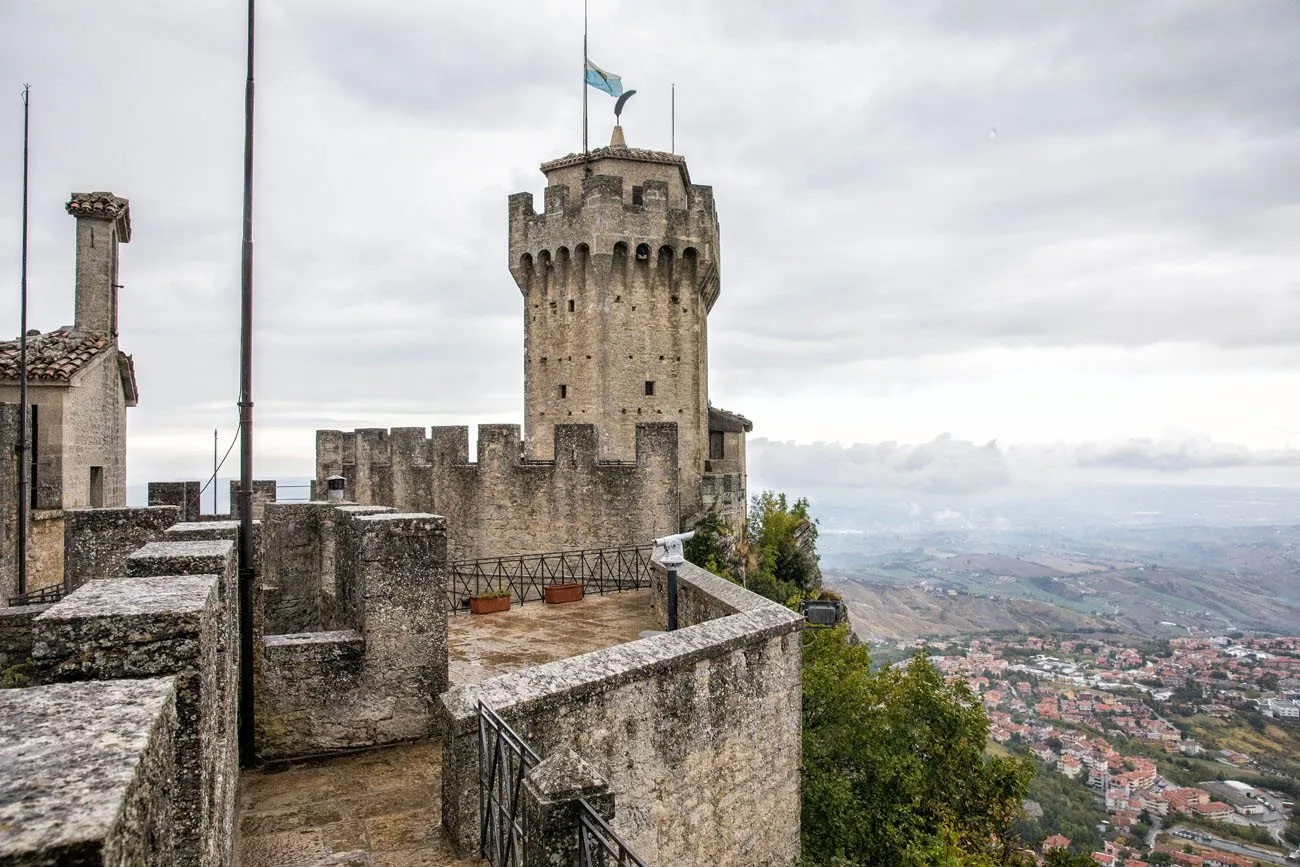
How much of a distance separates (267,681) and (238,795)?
91 cm

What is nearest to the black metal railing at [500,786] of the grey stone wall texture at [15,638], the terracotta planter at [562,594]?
the grey stone wall texture at [15,638]

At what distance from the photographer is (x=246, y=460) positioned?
6461 millimetres

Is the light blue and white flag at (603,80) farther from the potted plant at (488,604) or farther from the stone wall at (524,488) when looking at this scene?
the potted plant at (488,604)

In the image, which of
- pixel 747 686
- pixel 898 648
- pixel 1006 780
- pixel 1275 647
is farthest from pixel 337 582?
pixel 1275 647

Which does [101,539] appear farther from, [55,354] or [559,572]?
[559,572]

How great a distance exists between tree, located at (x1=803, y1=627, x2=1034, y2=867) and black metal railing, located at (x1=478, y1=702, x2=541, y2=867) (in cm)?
608

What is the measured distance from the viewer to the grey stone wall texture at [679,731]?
522 centimetres

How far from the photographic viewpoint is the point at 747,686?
7.40m

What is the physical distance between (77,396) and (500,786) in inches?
562

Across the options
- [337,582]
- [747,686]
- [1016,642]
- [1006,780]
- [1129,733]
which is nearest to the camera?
[747,686]

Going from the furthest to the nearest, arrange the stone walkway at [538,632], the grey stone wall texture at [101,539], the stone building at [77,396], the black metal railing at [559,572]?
the black metal railing at [559,572]
the stone building at [77,396]
the stone walkway at [538,632]
the grey stone wall texture at [101,539]

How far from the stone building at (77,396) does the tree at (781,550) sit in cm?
1468

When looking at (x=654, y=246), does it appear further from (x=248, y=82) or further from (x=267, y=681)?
(x=267, y=681)

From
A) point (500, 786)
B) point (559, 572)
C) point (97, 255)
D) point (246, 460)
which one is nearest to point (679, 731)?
point (500, 786)
